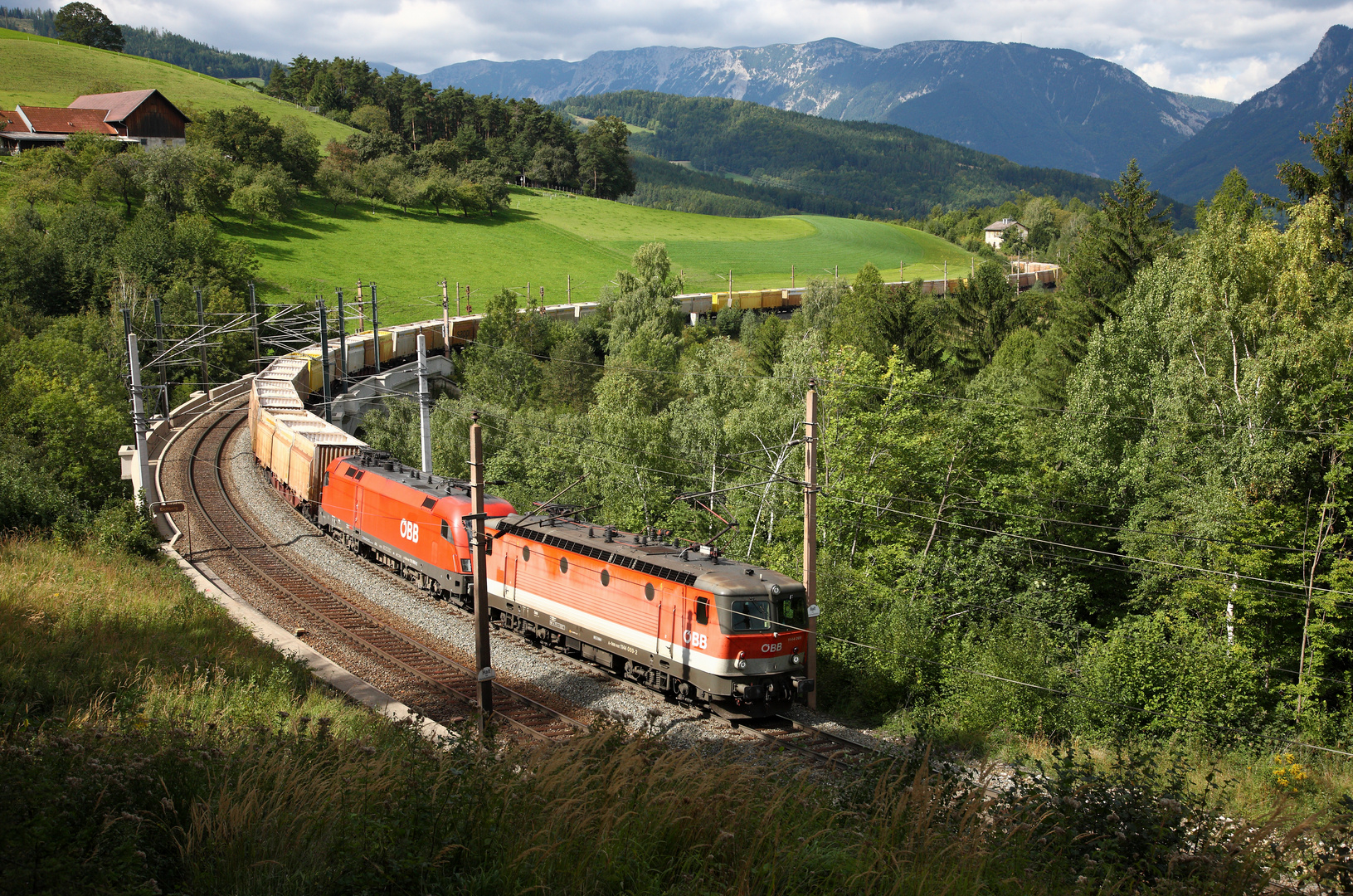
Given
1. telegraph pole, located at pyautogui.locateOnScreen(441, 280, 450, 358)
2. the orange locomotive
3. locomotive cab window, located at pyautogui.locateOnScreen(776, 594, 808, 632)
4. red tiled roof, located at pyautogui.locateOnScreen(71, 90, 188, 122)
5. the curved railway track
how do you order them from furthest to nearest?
red tiled roof, located at pyautogui.locateOnScreen(71, 90, 188, 122), telegraph pole, located at pyautogui.locateOnScreen(441, 280, 450, 358), locomotive cab window, located at pyautogui.locateOnScreen(776, 594, 808, 632), the orange locomotive, the curved railway track

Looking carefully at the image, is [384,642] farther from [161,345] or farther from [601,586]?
[161,345]

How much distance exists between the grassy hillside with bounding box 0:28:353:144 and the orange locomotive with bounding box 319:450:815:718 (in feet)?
389

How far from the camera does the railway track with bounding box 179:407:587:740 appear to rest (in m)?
19.4

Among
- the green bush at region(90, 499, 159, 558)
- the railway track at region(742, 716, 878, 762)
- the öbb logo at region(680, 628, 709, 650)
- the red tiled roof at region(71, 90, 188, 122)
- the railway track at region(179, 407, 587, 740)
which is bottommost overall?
the railway track at region(179, 407, 587, 740)

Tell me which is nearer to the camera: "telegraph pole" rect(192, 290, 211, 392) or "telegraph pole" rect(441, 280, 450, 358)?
"telegraph pole" rect(441, 280, 450, 358)

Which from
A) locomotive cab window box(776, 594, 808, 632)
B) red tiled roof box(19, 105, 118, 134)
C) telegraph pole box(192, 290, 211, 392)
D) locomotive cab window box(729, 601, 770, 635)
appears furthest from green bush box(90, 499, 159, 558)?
red tiled roof box(19, 105, 118, 134)

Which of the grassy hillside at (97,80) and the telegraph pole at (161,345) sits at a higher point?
the grassy hillside at (97,80)

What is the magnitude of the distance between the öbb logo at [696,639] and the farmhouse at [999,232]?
164575 mm

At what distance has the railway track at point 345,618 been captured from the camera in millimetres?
19391

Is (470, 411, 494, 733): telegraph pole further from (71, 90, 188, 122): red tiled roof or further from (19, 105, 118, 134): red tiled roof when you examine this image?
(71, 90, 188, 122): red tiled roof

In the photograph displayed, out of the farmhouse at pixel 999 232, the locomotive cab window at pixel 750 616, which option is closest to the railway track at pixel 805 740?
the locomotive cab window at pixel 750 616

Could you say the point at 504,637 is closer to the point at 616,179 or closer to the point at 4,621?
the point at 4,621

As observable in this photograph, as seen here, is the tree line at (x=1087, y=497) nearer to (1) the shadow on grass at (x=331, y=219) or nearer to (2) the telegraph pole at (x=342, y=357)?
(2) the telegraph pole at (x=342, y=357)

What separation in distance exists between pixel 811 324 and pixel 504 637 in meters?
53.7
